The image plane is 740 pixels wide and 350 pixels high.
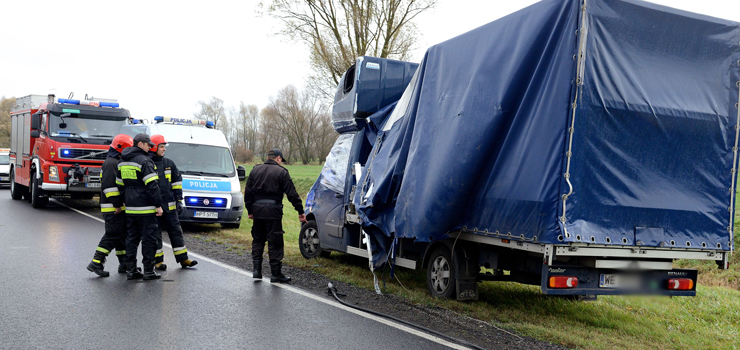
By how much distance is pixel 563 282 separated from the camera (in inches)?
215

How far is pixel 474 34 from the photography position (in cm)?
641

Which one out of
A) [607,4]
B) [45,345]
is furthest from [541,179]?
[45,345]

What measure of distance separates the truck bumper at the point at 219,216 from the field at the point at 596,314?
432cm

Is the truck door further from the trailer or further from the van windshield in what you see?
the van windshield

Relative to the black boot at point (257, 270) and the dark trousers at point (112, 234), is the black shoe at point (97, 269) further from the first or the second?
the black boot at point (257, 270)

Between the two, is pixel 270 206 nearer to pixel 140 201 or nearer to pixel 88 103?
pixel 140 201

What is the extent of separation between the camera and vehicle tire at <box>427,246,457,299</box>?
21.7 feet

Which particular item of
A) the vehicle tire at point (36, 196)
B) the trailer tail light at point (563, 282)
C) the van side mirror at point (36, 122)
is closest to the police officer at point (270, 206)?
the trailer tail light at point (563, 282)

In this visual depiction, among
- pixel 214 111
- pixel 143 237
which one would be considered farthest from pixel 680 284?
pixel 214 111

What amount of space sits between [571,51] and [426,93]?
214cm

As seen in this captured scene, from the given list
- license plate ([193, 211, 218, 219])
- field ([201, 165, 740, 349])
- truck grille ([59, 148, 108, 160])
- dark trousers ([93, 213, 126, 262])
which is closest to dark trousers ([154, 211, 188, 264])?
dark trousers ([93, 213, 126, 262])

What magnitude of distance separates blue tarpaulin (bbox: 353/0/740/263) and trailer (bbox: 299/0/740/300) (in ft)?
0.04

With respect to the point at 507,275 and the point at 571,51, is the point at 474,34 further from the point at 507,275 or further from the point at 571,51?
the point at 507,275

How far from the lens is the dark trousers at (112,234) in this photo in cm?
762
